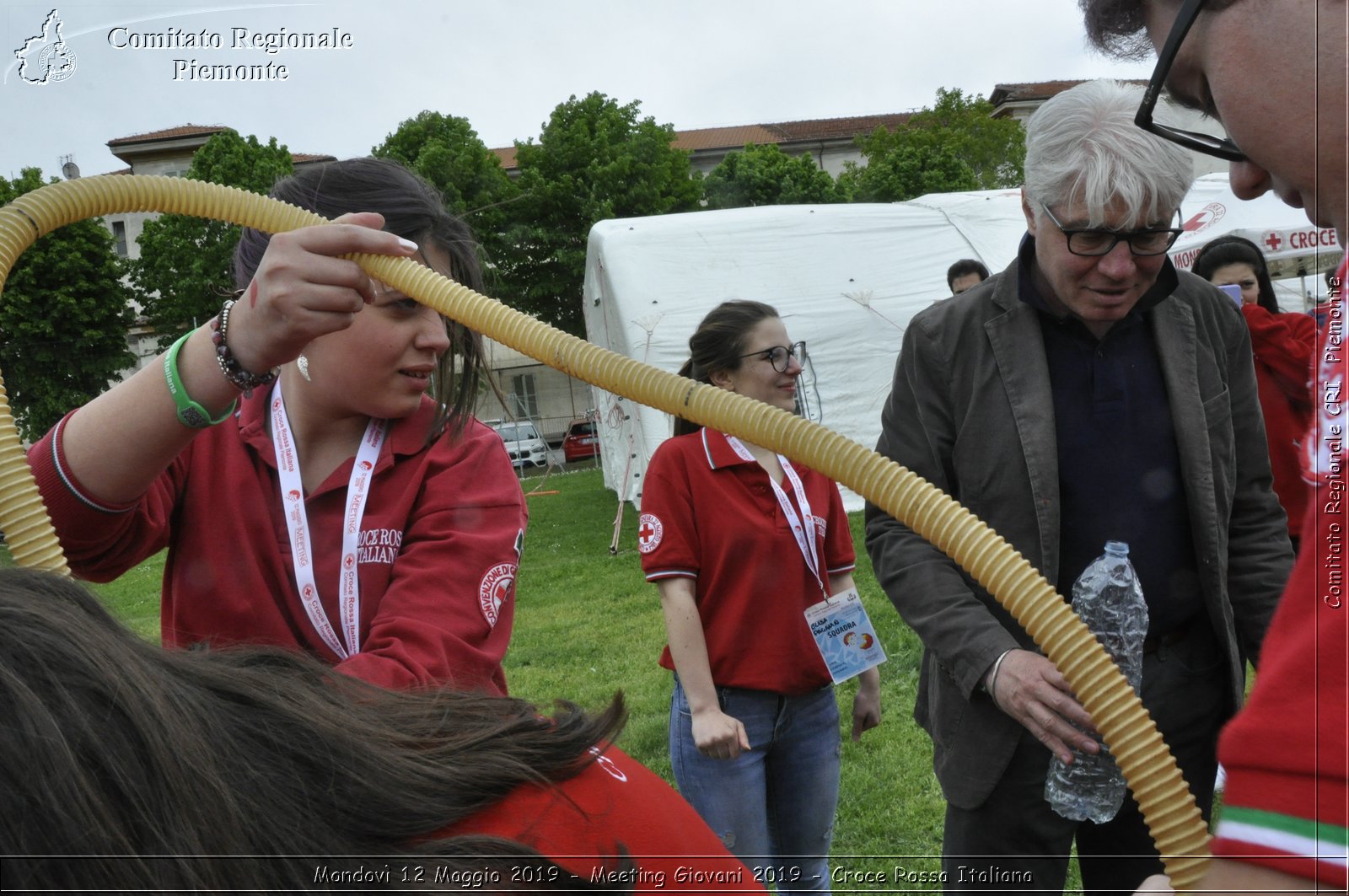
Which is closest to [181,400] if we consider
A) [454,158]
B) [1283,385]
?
[454,158]

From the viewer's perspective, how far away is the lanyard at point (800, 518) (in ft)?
10.7

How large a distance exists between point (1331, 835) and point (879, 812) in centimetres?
421

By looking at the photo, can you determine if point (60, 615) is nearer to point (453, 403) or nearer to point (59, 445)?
point (59, 445)

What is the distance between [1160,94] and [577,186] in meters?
8.36

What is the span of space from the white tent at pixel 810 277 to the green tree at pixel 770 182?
626 inches

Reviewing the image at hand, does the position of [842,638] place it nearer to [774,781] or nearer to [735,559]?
[735,559]

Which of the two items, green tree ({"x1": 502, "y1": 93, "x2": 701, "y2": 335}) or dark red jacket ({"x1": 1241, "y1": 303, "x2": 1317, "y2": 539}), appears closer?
dark red jacket ({"x1": 1241, "y1": 303, "x2": 1317, "y2": 539})

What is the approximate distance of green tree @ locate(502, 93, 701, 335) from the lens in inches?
318

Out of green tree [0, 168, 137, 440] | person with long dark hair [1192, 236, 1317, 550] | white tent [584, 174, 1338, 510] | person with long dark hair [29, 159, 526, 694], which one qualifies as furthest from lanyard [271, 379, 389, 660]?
white tent [584, 174, 1338, 510]

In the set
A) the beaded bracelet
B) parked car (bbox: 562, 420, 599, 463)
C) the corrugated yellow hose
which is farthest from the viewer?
parked car (bbox: 562, 420, 599, 463)

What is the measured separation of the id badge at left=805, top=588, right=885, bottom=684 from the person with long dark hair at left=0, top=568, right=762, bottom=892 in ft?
6.52

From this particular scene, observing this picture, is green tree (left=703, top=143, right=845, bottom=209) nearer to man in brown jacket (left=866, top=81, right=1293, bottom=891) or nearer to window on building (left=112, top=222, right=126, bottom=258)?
window on building (left=112, top=222, right=126, bottom=258)

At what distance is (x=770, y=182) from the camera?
30766 millimetres

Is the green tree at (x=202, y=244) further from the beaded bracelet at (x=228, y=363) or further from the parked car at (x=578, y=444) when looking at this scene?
the parked car at (x=578, y=444)
